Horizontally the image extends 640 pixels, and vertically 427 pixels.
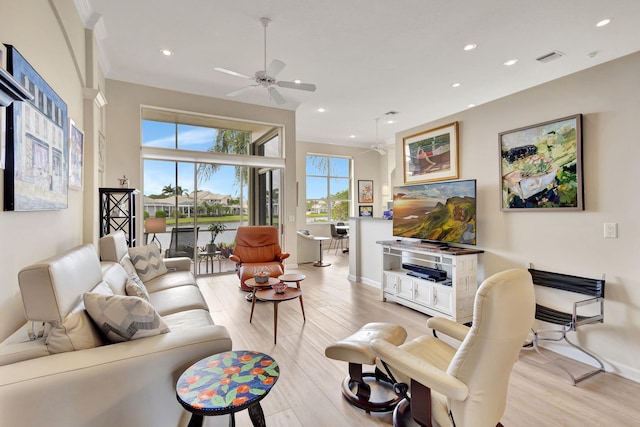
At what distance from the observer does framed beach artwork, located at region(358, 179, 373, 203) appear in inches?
388

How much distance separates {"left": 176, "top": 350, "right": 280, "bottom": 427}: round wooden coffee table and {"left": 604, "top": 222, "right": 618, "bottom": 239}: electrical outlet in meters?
3.04

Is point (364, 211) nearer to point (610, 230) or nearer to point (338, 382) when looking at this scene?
point (610, 230)

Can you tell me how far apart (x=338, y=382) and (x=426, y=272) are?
206 cm

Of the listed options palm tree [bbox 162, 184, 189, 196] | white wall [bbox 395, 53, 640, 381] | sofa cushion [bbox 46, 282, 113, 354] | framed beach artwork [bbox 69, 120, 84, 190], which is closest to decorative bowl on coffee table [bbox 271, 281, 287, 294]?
sofa cushion [bbox 46, 282, 113, 354]

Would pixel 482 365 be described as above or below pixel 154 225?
below

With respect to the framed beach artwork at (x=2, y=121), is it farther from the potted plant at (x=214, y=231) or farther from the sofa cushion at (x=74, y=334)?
the potted plant at (x=214, y=231)

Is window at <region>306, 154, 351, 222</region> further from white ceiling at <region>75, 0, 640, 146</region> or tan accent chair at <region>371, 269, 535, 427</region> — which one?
tan accent chair at <region>371, 269, 535, 427</region>

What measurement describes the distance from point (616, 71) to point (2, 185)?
448 centimetres

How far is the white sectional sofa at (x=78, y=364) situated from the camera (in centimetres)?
119

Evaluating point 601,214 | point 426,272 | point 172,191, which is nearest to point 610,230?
point 601,214

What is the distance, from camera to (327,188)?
9.65 metres

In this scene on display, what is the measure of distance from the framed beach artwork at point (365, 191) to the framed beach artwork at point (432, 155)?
5059 mm

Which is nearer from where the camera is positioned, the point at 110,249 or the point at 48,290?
the point at 48,290

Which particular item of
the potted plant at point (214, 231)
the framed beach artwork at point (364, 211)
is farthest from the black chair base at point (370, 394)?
the framed beach artwork at point (364, 211)
